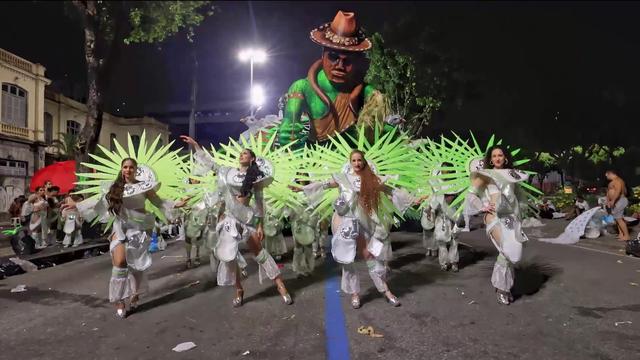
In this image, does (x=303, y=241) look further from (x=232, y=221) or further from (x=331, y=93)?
(x=331, y=93)

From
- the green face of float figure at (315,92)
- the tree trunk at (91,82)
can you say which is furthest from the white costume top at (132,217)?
the tree trunk at (91,82)

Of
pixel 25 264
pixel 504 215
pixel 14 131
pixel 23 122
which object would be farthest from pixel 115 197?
pixel 23 122

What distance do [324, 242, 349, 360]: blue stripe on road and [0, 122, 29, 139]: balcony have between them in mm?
23537

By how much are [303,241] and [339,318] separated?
261 centimetres

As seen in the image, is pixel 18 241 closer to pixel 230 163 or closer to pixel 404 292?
pixel 230 163

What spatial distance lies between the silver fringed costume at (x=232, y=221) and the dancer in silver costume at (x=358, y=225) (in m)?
0.86

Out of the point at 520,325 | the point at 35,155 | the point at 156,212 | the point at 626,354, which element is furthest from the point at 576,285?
the point at 35,155

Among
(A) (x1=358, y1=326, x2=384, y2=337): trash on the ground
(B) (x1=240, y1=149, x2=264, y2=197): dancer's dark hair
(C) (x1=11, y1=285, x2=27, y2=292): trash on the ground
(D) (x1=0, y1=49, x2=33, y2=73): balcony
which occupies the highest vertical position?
(D) (x1=0, y1=49, x2=33, y2=73): balcony

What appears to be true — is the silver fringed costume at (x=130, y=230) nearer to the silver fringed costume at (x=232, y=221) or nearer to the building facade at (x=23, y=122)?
the silver fringed costume at (x=232, y=221)

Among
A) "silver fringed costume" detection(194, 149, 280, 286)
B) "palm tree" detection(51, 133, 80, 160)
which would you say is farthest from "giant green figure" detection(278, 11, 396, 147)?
"palm tree" detection(51, 133, 80, 160)

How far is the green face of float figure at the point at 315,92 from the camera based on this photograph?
12.9m

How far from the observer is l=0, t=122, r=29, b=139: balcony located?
24094mm

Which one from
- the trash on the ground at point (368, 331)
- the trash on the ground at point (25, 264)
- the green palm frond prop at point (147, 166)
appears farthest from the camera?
the trash on the ground at point (25, 264)

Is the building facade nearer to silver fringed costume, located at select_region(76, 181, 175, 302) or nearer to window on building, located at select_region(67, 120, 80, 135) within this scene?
window on building, located at select_region(67, 120, 80, 135)
